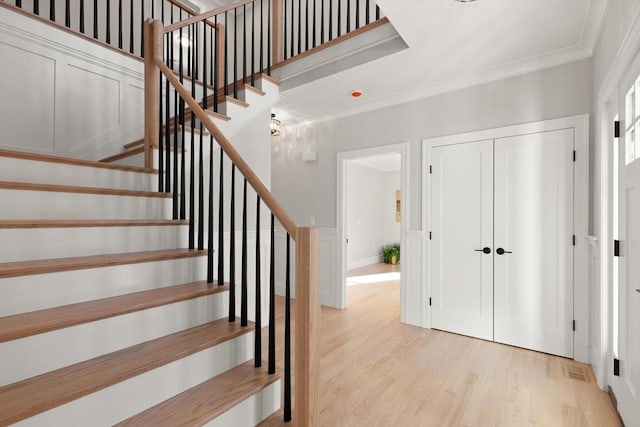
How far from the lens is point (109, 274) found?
166 cm

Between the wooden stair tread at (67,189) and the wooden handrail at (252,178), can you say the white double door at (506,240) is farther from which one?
the wooden stair tread at (67,189)

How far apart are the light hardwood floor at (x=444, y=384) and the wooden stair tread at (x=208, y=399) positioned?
0.22 meters

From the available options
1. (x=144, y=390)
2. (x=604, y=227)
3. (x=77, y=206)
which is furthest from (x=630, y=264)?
(x=77, y=206)

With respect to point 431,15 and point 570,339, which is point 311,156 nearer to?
point 431,15

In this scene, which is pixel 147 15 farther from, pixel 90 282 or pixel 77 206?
pixel 90 282

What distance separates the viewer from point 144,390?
133 cm

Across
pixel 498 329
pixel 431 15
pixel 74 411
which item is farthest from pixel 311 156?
pixel 74 411

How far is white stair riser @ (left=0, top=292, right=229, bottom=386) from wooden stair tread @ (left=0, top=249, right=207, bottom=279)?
1.05 ft

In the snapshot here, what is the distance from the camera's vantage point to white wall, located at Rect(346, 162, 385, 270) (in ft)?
25.0

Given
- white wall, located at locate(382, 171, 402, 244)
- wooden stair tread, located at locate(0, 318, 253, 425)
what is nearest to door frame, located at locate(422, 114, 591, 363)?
wooden stair tread, located at locate(0, 318, 253, 425)

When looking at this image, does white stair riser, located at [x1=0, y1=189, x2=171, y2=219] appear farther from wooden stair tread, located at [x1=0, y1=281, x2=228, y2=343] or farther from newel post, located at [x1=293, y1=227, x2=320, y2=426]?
newel post, located at [x1=293, y1=227, x2=320, y2=426]

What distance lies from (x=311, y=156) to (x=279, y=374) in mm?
3271

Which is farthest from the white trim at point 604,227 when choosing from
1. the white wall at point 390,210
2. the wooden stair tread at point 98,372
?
the white wall at point 390,210

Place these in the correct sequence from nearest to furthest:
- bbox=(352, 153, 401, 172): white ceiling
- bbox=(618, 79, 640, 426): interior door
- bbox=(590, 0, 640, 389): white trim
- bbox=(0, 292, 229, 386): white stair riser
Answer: bbox=(0, 292, 229, 386): white stair riser
bbox=(618, 79, 640, 426): interior door
bbox=(590, 0, 640, 389): white trim
bbox=(352, 153, 401, 172): white ceiling
